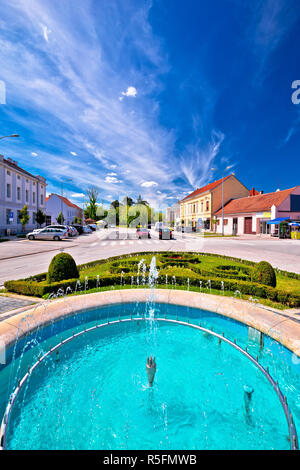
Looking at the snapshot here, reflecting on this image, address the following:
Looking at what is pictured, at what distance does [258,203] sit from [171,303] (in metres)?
39.7

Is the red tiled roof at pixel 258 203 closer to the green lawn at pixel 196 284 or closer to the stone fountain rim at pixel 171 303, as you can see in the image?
the green lawn at pixel 196 284

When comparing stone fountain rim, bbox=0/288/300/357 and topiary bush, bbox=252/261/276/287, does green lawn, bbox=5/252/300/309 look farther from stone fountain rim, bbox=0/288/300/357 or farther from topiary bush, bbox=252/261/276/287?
stone fountain rim, bbox=0/288/300/357

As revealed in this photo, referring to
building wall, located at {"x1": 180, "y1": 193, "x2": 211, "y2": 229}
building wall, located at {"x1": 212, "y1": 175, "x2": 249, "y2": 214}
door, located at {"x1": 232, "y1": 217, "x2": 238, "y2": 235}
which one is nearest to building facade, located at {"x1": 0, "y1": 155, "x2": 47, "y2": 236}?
building wall, located at {"x1": 180, "y1": 193, "x2": 211, "y2": 229}

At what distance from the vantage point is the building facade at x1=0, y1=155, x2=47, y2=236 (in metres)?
32.2

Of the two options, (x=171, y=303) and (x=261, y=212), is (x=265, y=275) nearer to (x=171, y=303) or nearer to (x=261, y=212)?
(x=171, y=303)

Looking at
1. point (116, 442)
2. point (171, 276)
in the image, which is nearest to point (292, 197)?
point (171, 276)

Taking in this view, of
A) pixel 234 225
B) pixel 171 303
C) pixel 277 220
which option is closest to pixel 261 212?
pixel 277 220

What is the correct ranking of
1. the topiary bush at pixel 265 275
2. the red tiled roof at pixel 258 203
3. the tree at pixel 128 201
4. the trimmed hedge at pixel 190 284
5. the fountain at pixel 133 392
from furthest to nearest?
1. the tree at pixel 128 201
2. the red tiled roof at pixel 258 203
3. the topiary bush at pixel 265 275
4. the trimmed hedge at pixel 190 284
5. the fountain at pixel 133 392

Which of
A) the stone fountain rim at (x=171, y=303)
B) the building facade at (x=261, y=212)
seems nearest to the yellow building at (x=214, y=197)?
the building facade at (x=261, y=212)

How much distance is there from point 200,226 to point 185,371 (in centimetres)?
5419

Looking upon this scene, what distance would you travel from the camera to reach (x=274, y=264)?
43.3 ft

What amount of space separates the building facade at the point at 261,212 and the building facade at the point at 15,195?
4272 centimetres

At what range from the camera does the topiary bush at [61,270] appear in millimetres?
8184
